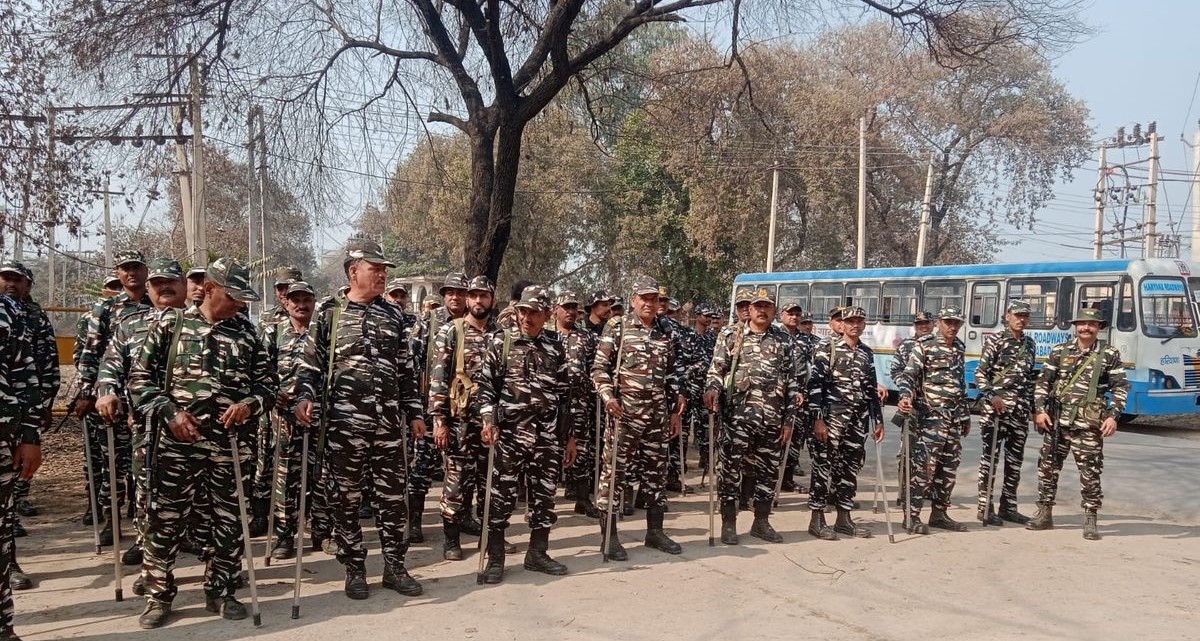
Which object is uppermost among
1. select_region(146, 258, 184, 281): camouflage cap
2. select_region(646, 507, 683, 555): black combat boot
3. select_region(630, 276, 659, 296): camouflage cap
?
select_region(146, 258, 184, 281): camouflage cap

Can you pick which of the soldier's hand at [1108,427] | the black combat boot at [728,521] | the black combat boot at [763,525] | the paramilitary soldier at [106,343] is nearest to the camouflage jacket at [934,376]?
the soldier's hand at [1108,427]

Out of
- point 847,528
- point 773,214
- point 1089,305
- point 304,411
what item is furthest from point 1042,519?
point 773,214

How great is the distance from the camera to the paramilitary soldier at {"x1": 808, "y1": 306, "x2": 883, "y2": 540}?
22.9ft

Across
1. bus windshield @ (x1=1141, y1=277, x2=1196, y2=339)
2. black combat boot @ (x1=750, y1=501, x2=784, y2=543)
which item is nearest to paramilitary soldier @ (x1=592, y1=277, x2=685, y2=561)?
black combat boot @ (x1=750, y1=501, x2=784, y2=543)

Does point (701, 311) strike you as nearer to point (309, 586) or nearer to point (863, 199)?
point (309, 586)

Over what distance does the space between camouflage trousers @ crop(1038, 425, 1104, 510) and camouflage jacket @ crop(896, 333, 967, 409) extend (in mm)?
891

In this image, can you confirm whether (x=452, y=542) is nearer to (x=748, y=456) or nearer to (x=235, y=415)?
(x=235, y=415)

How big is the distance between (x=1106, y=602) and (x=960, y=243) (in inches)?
1144

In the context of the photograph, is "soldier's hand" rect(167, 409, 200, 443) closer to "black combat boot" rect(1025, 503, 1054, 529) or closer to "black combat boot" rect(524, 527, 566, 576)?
"black combat boot" rect(524, 527, 566, 576)

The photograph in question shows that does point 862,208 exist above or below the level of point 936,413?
above

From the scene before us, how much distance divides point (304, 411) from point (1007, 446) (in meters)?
6.32

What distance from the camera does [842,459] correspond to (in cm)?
700

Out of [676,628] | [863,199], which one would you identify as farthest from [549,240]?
[676,628]

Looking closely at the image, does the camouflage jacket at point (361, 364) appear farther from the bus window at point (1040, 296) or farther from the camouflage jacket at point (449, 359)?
the bus window at point (1040, 296)
